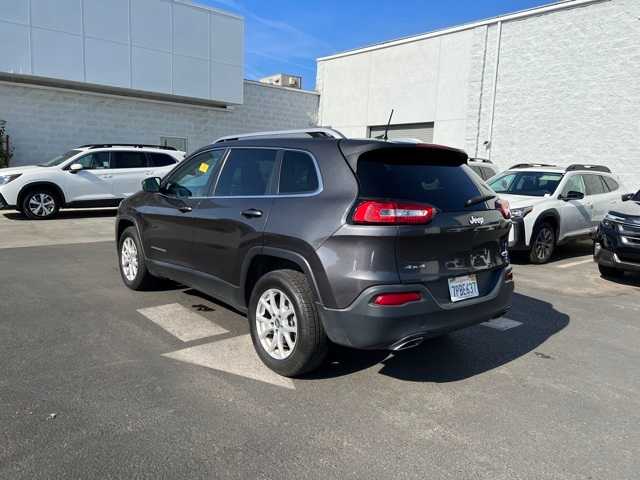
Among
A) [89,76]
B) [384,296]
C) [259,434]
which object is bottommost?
[259,434]

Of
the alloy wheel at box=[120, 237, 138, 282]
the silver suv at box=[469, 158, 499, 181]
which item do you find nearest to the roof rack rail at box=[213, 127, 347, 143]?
the alloy wheel at box=[120, 237, 138, 282]

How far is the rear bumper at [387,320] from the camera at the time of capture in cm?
328

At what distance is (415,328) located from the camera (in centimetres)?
337

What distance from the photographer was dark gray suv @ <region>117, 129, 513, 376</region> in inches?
131

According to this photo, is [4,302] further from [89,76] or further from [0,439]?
[89,76]

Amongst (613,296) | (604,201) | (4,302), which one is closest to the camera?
(4,302)

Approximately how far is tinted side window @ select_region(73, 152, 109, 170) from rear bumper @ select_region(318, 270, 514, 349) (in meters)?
11.6

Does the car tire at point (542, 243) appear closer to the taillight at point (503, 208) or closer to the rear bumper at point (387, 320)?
the taillight at point (503, 208)

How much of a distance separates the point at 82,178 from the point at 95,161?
579 millimetres

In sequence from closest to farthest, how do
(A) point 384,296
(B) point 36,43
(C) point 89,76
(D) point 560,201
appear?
(A) point 384,296, (D) point 560,201, (B) point 36,43, (C) point 89,76

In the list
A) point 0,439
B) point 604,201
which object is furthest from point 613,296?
point 0,439

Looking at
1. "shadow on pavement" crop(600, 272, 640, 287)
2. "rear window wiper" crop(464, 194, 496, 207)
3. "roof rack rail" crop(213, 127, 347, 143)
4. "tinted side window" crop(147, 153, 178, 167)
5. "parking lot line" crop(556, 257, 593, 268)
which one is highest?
"roof rack rail" crop(213, 127, 347, 143)

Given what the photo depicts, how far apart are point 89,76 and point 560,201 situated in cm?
1510

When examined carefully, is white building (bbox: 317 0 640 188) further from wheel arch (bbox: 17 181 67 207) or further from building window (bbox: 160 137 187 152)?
wheel arch (bbox: 17 181 67 207)
